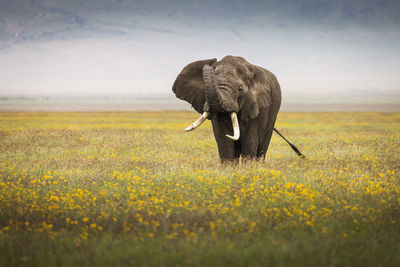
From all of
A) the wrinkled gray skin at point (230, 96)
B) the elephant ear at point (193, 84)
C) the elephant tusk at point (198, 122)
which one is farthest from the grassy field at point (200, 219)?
the elephant ear at point (193, 84)

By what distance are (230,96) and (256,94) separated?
3.93 ft

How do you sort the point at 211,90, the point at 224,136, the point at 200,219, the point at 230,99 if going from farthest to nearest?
the point at 224,136 → the point at 230,99 → the point at 211,90 → the point at 200,219

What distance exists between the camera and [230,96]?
990 centimetres

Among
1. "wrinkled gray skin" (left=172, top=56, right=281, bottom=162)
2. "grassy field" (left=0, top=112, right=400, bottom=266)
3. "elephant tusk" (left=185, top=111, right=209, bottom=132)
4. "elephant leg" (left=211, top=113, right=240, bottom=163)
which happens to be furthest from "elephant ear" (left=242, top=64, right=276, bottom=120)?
"grassy field" (left=0, top=112, right=400, bottom=266)

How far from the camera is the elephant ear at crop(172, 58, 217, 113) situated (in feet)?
37.0

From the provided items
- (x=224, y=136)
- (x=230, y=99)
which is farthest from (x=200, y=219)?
(x=224, y=136)

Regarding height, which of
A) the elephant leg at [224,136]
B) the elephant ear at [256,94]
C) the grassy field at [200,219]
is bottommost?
the grassy field at [200,219]

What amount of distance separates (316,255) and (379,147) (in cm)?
1518

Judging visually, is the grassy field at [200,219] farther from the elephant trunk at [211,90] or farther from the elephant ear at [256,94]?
→ the elephant trunk at [211,90]

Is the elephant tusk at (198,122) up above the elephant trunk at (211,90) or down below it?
below

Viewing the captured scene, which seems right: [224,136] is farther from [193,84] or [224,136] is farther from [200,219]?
[200,219]

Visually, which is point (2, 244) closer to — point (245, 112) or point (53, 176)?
point (53, 176)

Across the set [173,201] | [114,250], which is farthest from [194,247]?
[173,201]

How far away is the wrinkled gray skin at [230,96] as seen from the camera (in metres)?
A: 9.85
